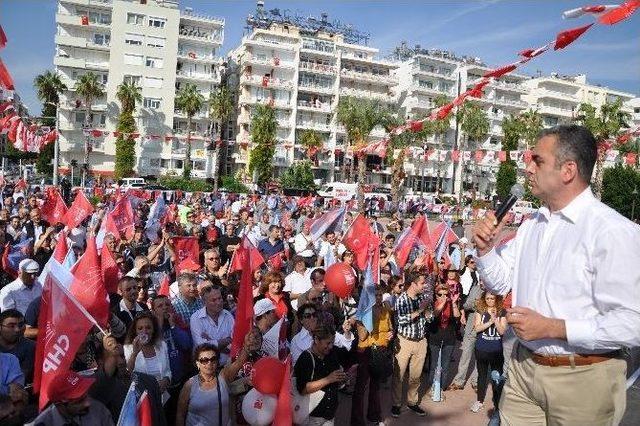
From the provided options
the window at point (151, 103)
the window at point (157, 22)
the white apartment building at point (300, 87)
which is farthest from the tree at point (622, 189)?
the window at point (157, 22)

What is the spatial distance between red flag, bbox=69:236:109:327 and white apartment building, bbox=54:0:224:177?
5598 centimetres

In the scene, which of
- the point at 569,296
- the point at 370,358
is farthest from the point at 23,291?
the point at 569,296

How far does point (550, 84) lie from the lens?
3406 inches

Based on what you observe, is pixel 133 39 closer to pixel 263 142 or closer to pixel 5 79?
pixel 263 142

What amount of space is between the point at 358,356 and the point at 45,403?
3.64 meters

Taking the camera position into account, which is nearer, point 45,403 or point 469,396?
point 45,403

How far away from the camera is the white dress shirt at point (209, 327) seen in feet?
20.2

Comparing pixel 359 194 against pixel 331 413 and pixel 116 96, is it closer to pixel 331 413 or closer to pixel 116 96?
pixel 116 96

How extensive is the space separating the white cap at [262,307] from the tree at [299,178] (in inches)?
2061

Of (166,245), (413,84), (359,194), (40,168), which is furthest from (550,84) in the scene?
(166,245)

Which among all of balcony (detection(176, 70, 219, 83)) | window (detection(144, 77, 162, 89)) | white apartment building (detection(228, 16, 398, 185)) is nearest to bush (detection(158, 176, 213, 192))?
white apartment building (detection(228, 16, 398, 185))

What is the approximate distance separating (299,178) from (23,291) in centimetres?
5325

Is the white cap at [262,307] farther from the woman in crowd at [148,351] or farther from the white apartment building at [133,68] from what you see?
the white apartment building at [133,68]

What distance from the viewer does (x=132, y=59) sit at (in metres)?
62.1
